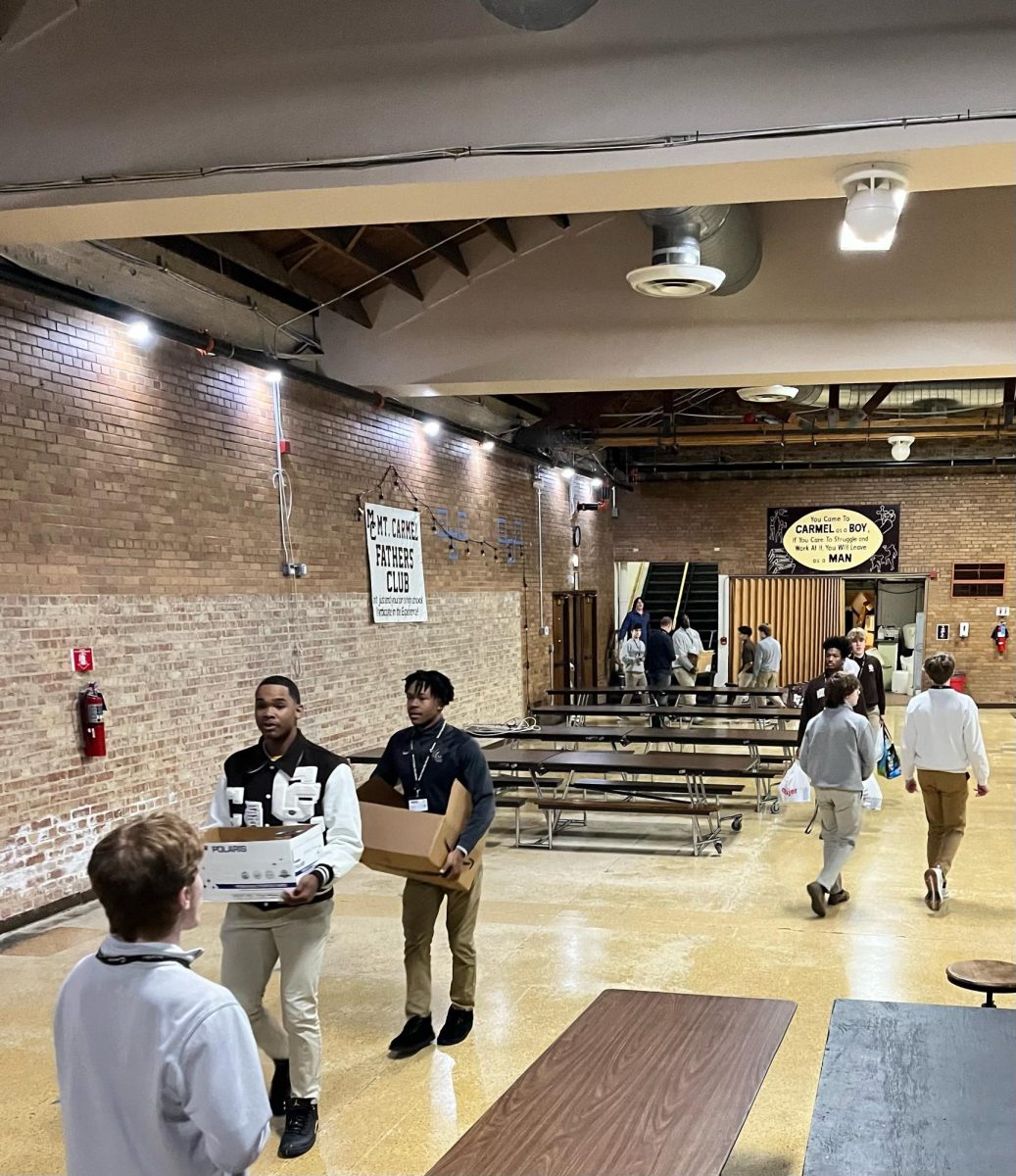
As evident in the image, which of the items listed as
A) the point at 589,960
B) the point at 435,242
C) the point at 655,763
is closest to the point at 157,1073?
the point at 589,960

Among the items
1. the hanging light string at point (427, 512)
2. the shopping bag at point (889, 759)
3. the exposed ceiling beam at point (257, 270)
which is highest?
the exposed ceiling beam at point (257, 270)

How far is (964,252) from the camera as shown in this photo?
8.05 meters

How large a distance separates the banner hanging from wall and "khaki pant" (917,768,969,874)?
1253 centimetres

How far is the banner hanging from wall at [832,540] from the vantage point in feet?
60.5

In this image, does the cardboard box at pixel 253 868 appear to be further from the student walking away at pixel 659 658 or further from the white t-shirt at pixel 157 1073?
the student walking away at pixel 659 658

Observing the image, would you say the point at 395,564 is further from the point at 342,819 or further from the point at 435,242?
the point at 342,819

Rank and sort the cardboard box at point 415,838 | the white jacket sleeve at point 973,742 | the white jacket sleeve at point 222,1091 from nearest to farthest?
1. the white jacket sleeve at point 222,1091
2. the cardboard box at point 415,838
3. the white jacket sleeve at point 973,742

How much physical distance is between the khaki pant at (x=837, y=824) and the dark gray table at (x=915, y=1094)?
316cm

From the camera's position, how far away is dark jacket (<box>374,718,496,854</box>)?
14.6ft

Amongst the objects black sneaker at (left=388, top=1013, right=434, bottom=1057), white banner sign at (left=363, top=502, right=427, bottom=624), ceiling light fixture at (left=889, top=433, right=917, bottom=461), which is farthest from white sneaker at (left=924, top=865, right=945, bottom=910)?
ceiling light fixture at (left=889, top=433, right=917, bottom=461)

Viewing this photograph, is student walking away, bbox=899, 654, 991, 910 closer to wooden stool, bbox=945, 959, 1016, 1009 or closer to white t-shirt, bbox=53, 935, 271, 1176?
wooden stool, bbox=945, 959, 1016, 1009

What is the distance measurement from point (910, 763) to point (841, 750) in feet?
1.79

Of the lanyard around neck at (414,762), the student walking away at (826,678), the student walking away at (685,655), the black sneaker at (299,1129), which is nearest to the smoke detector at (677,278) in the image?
the student walking away at (826,678)

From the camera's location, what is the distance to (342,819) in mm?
3752
